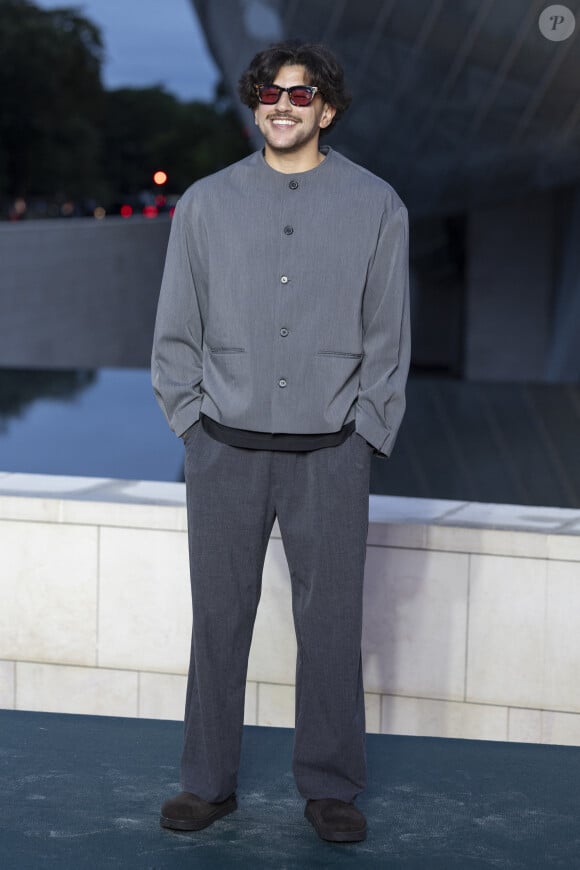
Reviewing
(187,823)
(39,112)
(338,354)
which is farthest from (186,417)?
(39,112)

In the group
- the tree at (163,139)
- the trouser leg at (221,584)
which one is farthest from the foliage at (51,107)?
the trouser leg at (221,584)

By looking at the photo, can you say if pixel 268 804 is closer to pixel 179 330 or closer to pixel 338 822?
pixel 338 822

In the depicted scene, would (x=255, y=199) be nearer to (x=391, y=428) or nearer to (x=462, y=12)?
(x=391, y=428)

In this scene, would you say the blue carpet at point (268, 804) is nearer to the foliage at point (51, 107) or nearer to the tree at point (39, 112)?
the foliage at point (51, 107)

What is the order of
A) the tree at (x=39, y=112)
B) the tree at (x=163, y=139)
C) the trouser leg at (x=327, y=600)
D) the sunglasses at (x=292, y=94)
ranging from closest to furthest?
the sunglasses at (x=292, y=94) → the trouser leg at (x=327, y=600) → the tree at (x=39, y=112) → the tree at (x=163, y=139)

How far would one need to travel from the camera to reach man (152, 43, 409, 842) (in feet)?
11.0

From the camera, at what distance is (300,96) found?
3273 mm

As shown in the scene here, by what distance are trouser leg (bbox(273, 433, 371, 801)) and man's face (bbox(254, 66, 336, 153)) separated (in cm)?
75

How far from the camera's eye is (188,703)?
352cm

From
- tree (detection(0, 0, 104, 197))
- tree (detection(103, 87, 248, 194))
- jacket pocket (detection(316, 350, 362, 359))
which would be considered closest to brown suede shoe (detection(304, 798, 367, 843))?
jacket pocket (detection(316, 350, 362, 359))

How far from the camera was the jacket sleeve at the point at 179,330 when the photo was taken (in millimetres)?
3420

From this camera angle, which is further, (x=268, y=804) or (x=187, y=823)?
(x=268, y=804)

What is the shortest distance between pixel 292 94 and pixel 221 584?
4.01 ft

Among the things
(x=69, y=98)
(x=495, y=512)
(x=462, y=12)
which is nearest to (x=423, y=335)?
(x=462, y=12)
